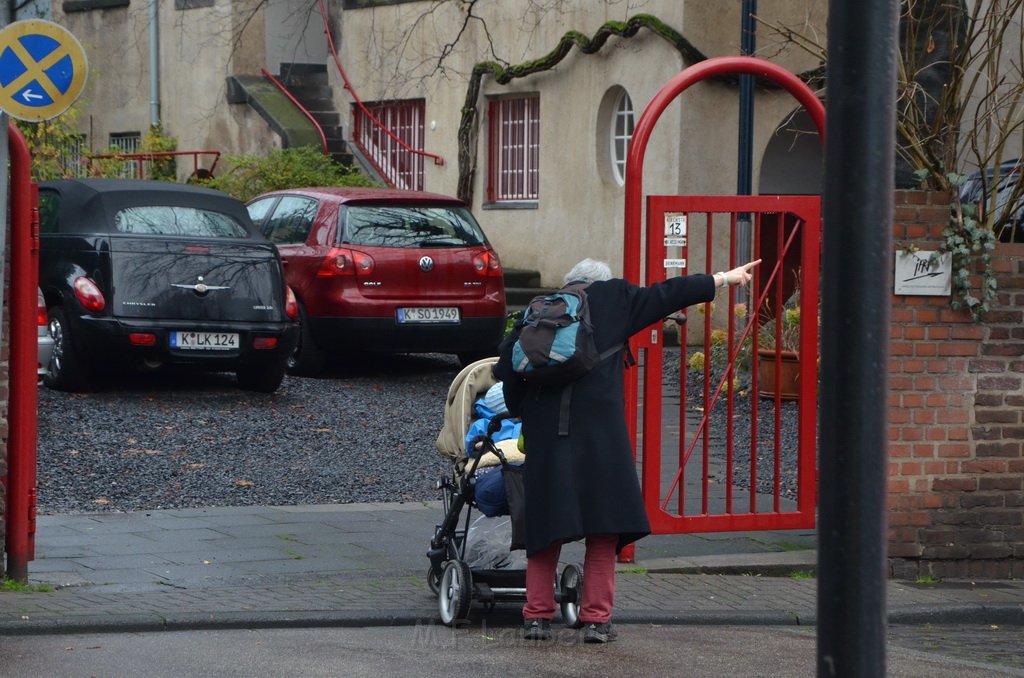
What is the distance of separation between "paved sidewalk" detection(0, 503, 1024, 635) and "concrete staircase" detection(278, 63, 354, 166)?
50.0 feet

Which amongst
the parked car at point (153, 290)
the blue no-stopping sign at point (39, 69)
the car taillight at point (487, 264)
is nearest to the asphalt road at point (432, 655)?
the blue no-stopping sign at point (39, 69)

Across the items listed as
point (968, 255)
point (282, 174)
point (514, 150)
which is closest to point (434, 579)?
point (968, 255)

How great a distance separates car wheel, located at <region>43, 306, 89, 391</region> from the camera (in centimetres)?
1286

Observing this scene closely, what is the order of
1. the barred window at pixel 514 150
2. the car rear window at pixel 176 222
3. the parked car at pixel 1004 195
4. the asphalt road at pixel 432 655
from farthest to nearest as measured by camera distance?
the barred window at pixel 514 150, the car rear window at pixel 176 222, the parked car at pixel 1004 195, the asphalt road at pixel 432 655

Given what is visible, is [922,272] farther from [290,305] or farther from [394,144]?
[394,144]

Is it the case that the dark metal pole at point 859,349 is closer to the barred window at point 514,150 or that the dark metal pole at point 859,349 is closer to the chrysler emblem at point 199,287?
the chrysler emblem at point 199,287

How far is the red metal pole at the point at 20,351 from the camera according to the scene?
24.5 feet

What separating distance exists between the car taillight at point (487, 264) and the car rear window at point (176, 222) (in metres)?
2.16

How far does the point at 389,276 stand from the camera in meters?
14.4

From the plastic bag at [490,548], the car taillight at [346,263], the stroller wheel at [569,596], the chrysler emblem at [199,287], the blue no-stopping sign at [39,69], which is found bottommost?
the stroller wheel at [569,596]

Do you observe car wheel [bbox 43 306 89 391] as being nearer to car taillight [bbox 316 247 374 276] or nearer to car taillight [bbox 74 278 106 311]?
car taillight [bbox 74 278 106 311]

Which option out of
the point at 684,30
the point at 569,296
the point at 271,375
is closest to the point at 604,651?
the point at 569,296

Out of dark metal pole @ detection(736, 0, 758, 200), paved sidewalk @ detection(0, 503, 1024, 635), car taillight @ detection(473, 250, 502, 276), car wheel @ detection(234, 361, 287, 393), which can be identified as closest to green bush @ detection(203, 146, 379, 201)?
car taillight @ detection(473, 250, 502, 276)

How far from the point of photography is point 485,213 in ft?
72.5
